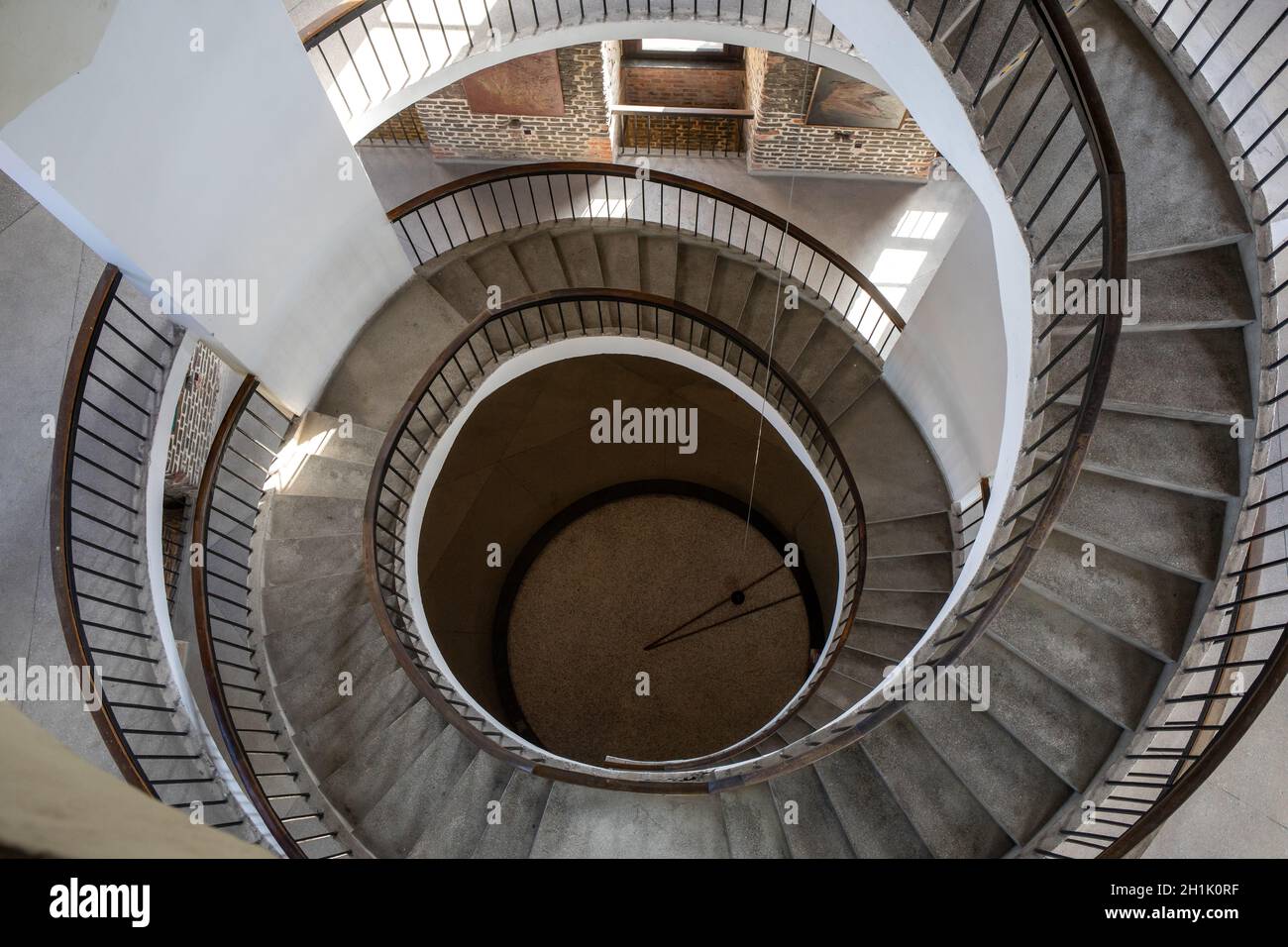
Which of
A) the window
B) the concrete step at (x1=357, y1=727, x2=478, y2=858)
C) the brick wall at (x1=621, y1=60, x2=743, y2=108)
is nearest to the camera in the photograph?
the concrete step at (x1=357, y1=727, x2=478, y2=858)

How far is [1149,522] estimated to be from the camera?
437 cm

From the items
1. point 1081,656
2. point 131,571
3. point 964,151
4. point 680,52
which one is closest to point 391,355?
point 131,571

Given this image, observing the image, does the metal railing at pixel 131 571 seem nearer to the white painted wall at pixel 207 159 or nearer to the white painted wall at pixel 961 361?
the white painted wall at pixel 207 159


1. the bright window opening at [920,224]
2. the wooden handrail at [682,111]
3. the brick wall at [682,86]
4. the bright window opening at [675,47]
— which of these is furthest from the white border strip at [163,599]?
the bright window opening at [920,224]

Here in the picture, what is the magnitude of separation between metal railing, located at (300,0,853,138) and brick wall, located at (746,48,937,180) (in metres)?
2.10

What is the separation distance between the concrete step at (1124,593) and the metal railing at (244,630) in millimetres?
4776

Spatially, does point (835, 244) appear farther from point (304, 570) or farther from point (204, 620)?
point (204, 620)

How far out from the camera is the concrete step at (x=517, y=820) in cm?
549

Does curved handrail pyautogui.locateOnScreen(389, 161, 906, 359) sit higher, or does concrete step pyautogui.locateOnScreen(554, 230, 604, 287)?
curved handrail pyautogui.locateOnScreen(389, 161, 906, 359)

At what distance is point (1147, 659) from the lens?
4.42 meters

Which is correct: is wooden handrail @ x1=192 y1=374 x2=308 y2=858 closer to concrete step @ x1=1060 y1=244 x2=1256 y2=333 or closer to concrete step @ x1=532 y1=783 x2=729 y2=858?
concrete step @ x1=532 y1=783 x2=729 y2=858

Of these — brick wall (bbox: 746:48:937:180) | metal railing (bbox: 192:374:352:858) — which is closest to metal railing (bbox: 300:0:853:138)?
brick wall (bbox: 746:48:937:180)

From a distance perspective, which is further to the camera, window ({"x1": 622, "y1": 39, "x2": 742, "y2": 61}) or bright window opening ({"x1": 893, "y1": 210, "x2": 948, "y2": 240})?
bright window opening ({"x1": 893, "y1": 210, "x2": 948, "y2": 240})

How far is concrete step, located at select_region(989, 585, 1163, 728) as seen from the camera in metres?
4.38
